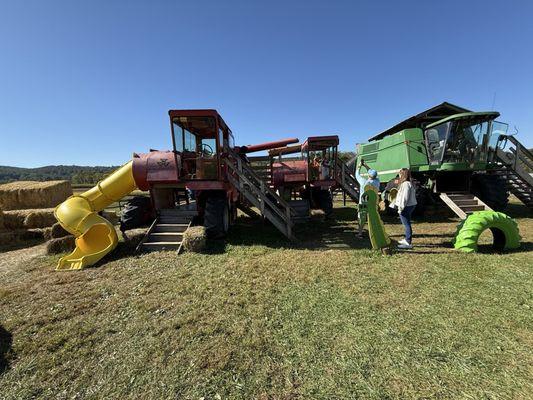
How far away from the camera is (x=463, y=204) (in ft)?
28.9

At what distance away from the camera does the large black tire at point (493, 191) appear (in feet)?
31.2

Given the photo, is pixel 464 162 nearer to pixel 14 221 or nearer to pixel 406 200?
pixel 406 200

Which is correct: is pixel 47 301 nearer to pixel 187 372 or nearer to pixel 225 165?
pixel 187 372

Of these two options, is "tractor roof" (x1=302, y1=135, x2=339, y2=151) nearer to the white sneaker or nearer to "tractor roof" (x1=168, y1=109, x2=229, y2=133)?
"tractor roof" (x1=168, y1=109, x2=229, y2=133)

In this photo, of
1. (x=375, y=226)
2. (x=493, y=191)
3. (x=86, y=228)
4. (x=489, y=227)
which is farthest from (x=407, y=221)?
(x=86, y=228)

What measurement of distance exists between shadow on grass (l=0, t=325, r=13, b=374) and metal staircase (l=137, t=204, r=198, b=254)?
3.22 meters

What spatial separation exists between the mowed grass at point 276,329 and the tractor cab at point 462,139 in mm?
4841

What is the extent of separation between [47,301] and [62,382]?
2.22m

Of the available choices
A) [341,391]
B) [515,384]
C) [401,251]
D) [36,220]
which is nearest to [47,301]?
[341,391]

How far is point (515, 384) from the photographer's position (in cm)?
224

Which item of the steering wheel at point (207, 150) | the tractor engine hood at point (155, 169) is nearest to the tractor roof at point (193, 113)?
the tractor engine hood at point (155, 169)

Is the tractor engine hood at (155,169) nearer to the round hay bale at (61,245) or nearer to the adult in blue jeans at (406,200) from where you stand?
the round hay bale at (61,245)

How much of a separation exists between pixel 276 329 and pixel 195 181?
204 inches

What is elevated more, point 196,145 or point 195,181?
point 196,145
